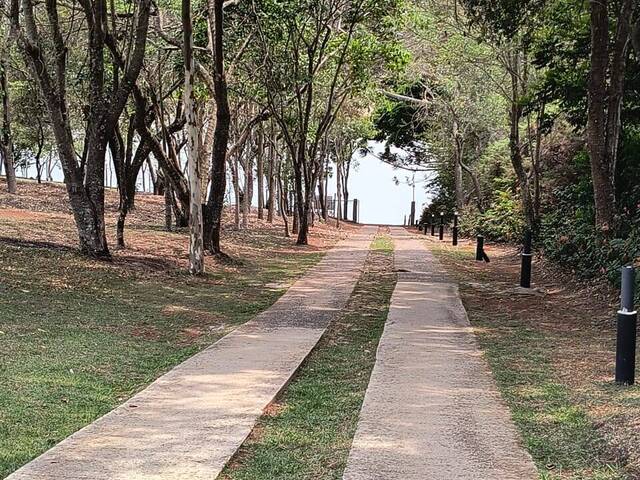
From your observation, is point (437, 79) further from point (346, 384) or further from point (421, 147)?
point (346, 384)

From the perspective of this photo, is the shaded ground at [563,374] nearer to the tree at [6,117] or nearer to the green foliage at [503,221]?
the green foliage at [503,221]

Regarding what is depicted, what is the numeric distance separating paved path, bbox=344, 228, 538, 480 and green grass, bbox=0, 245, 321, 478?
1897 mm

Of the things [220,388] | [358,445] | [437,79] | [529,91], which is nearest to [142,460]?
[358,445]

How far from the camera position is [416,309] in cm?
1041

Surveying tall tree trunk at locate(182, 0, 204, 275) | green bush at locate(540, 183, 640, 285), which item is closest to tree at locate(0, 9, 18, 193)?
tall tree trunk at locate(182, 0, 204, 275)

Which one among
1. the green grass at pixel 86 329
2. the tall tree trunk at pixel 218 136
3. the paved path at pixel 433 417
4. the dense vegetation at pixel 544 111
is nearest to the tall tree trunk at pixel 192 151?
the green grass at pixel 86 329

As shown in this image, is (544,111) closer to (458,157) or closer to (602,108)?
(602,108)

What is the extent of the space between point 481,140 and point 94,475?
31.6 meters

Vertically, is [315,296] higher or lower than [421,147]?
lower

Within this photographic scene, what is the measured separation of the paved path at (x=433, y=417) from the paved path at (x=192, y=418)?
2.55ft

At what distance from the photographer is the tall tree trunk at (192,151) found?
1244 centimetres

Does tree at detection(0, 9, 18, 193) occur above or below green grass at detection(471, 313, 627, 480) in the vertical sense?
above

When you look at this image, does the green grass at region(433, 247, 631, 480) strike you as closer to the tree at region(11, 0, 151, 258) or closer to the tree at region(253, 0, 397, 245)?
the tree at region(11, 0, 151, 258)

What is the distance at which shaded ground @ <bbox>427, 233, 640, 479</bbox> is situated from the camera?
14.0 feet
